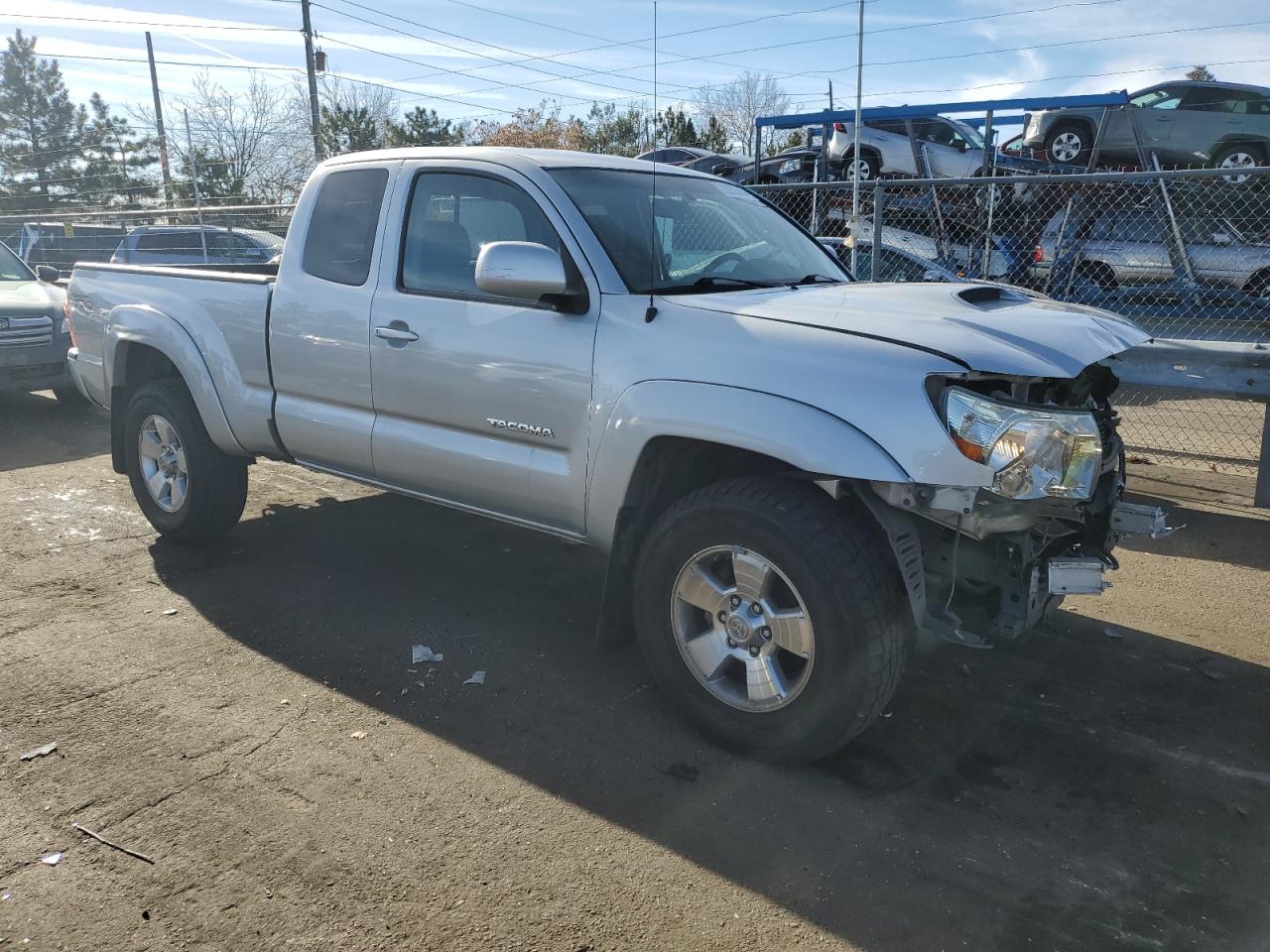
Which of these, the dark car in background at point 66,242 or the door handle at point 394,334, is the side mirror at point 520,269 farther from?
the dark car in background at point 66,242

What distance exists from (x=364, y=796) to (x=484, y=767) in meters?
0.39

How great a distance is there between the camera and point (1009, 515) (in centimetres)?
297

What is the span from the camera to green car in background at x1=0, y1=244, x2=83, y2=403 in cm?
867

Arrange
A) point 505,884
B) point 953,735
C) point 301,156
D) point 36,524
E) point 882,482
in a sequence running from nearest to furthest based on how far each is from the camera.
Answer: point 505,884 → point 882,482 → point 953,735 → point 36,524 → point 301,156

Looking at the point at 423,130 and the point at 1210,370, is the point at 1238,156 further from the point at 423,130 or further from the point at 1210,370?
the point at 423,130

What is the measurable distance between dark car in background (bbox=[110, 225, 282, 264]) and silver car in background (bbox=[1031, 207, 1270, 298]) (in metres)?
9.50

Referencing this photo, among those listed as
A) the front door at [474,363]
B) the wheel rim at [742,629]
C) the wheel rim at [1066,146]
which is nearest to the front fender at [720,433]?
the front door at [474,363]

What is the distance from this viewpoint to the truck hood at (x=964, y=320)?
2.90 m

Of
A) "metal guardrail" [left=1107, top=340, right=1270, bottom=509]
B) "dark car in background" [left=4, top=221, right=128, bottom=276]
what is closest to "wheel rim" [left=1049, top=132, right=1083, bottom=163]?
"metal guardrail" [left=1107, top=340, right=1270, bottom=509]

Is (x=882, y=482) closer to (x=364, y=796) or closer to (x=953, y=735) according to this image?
(x=953, y=735)

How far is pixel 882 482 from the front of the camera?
2953 millimetres

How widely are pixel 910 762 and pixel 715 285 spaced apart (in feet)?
6.21

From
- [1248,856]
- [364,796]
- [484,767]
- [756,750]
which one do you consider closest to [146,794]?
[364,796]

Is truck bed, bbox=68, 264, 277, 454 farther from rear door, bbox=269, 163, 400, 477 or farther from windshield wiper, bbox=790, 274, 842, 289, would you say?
windshield wiper, bbox=790, 274, 842, 289
